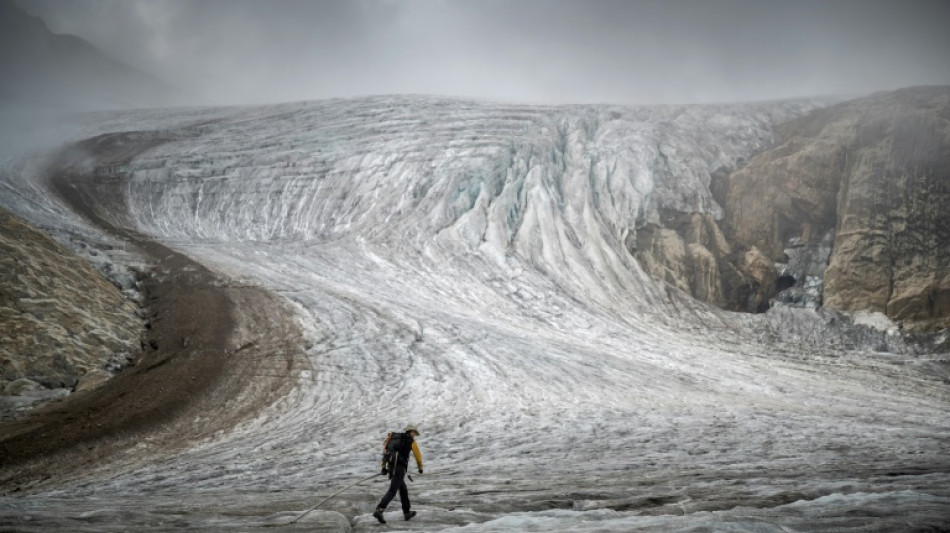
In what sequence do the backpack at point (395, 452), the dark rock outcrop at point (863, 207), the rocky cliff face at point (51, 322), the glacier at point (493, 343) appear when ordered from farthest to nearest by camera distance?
the dark rock outcrop at point (863, 207) < the rocky cliff face at point (51, 322) < the glacier at point (493, 343) < the backpack at point (395, 452)

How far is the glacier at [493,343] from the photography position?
9727mm

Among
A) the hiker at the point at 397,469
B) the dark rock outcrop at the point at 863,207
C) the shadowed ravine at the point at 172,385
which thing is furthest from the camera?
the dark rock outcrop at the point at 863,207

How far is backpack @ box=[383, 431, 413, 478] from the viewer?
29.2 feet

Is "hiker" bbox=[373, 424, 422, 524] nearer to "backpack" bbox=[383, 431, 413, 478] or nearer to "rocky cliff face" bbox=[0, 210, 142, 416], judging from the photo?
"backpack" bbox=[383, 431, 413, 478]

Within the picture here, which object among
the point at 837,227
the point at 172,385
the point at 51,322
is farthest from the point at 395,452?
the point at 837,227

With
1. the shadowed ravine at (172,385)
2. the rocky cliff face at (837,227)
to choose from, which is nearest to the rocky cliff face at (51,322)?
the shadowed ravine at (172,385)

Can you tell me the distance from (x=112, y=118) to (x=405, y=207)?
1510 inches

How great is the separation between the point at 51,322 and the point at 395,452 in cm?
1600

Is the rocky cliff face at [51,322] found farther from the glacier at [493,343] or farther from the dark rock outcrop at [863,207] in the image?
the dark rock outcrop at [863,207]

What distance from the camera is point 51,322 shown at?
61.5ft

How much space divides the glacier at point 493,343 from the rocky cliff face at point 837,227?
2.32m

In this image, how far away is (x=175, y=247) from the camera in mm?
32812

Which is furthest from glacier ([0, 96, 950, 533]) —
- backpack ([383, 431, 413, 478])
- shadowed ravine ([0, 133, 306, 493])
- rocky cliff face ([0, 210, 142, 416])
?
rocky cliff face ([0, 210, 142, 416])

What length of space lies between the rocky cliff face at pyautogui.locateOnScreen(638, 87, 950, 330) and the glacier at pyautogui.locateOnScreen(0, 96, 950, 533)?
2.32 m
